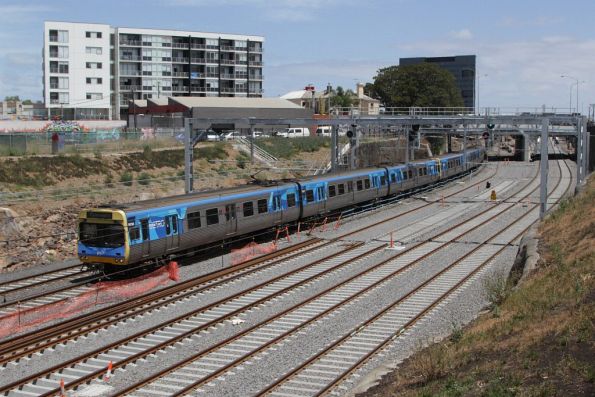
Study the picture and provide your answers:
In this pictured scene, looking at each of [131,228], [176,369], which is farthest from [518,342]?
[131,228]

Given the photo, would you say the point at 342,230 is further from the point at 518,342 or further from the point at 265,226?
the point at 518,342

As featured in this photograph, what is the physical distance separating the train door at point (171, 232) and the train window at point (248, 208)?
4819mm

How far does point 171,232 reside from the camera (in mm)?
25969

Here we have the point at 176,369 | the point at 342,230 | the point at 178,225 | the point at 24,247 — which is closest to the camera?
the point at 176,369

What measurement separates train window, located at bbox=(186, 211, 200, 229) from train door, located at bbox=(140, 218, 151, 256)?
233cm

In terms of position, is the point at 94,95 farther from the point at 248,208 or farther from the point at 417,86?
the point at 248,208

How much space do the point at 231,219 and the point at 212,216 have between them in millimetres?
1403

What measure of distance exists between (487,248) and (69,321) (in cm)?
1922

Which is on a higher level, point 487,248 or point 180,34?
point 180,34

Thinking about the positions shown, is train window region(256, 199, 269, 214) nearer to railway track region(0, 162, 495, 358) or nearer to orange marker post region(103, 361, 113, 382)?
railway track region(0, 162, 495, 358)

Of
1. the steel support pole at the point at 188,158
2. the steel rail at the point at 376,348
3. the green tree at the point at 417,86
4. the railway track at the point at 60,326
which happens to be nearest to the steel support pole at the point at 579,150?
the steel rail at the point at 376,348

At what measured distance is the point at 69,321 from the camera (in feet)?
63.8

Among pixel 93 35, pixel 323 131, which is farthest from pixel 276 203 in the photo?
pixel 323 131

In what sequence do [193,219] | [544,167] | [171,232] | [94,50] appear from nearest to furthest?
[171,232], [193,219], [544,167], [94,50]
